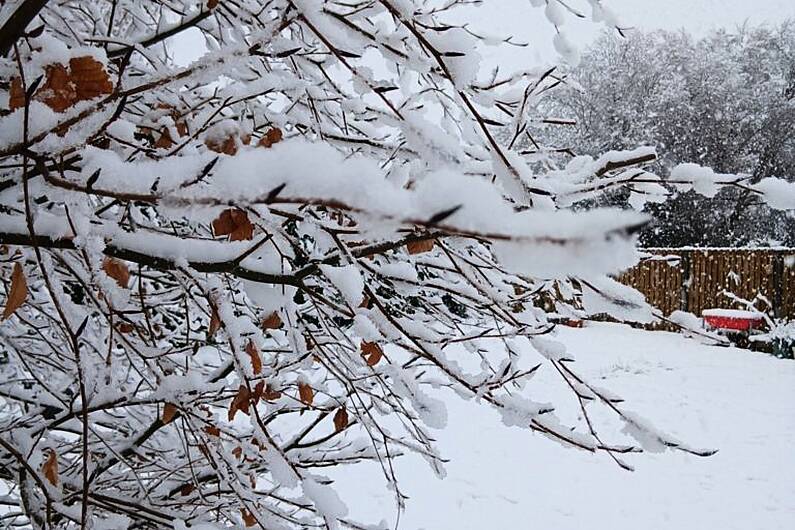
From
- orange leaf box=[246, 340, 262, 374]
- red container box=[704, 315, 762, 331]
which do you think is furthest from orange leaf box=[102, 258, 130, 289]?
red container box=[704, 315, 762, 331]

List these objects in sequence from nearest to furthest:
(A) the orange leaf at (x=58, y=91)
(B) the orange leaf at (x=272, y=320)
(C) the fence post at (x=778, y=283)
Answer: (A) the orange leaf at (x=58, y=91)
(B) the orange leaf at (x=272, y=320)
(C) the fence post at (x=778, y=283)

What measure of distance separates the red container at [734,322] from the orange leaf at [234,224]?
981 centimetres

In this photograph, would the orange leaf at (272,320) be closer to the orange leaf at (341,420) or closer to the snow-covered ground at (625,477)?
the orange leaf at (341,420)

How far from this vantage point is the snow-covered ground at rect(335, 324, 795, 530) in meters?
4.21

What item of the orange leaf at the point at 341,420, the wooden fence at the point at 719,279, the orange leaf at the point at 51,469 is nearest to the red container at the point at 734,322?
the wooden fence at the point at 719,279

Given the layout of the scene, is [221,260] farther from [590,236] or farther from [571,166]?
[590,236]

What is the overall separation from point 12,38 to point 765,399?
777cm

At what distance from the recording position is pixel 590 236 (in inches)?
11.4

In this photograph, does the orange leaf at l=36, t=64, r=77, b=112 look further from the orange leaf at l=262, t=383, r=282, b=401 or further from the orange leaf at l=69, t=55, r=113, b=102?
the orange leaf at l=262, t=383, r=282, b=401

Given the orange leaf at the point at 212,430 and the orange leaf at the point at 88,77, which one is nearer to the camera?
the orange leaf at the point at 88,77

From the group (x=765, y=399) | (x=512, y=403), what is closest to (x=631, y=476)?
(x=765, y=399)

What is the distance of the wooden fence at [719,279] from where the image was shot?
1004cm

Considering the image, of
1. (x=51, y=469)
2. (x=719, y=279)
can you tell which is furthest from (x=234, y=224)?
(x=719, y=279)

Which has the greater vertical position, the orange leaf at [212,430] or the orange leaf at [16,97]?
the orange leaf at [16,97]
